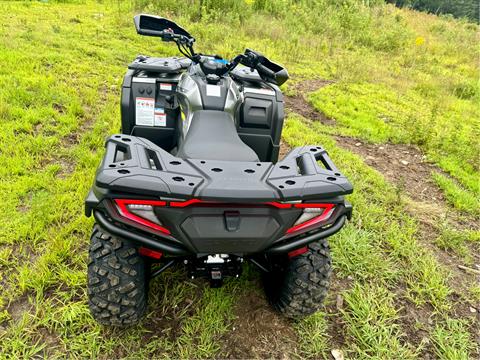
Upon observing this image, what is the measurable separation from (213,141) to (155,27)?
1245mm

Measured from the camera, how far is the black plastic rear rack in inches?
51.2

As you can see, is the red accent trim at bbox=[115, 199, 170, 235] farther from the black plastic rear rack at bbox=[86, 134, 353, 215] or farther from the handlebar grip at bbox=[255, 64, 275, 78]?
the handlebar grip at bbox=[255, 64, 275, 78]

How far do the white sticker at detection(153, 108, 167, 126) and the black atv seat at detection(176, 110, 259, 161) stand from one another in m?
0.74

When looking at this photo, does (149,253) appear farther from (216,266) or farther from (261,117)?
(261,117)

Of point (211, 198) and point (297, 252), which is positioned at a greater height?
point (211, 198)

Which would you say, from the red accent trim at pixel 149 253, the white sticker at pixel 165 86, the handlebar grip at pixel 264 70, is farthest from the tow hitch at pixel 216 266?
the white sticker at pixel 165 86

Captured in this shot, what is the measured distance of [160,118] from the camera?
292 cm

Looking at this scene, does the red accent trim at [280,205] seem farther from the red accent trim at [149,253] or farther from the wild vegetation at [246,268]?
the wild vegetation at [246,268]

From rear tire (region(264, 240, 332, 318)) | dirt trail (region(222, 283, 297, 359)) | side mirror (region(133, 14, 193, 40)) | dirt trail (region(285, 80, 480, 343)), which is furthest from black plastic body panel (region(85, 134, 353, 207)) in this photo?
side mirror (region(133, 14, 193, 40))

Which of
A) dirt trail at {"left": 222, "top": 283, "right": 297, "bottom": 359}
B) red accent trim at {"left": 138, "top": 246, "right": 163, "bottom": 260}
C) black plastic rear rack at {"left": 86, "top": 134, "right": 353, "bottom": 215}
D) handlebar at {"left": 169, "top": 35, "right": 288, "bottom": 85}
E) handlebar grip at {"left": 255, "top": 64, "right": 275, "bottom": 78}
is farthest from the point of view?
handlebar grip at {"left": 255, "top": 64, "right": 275, "bottom": 78}

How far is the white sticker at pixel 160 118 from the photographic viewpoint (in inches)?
114

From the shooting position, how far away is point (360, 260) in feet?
8.85

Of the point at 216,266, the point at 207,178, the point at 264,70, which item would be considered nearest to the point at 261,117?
the point at 264,70

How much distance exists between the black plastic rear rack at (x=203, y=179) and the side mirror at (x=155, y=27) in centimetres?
130
